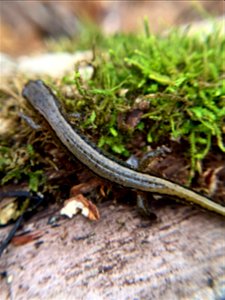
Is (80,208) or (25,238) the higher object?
(80,208)

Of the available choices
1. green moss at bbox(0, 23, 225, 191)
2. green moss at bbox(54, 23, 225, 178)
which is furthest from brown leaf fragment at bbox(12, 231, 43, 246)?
green moss at bbox(54, 23, 225, 178)

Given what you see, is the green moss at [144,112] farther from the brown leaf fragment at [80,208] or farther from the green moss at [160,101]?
the brown leaf fragment at [80,208]

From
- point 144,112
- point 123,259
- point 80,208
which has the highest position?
point 144,112

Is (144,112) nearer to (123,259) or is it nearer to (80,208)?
(80,208)

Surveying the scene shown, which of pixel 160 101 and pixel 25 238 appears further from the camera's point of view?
pixel 160 101

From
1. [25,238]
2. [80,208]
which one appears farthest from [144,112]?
[25,238]

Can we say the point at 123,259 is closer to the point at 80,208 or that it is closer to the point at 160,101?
the point at 80,208

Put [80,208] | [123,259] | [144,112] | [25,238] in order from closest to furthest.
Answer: [123,259] < [25,238] < [80,208] < [144,112]

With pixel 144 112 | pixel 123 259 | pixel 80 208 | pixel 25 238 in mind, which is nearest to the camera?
pixel 123 259

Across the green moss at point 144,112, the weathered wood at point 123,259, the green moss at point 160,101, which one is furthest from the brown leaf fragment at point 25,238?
the green moss at point 160,101
